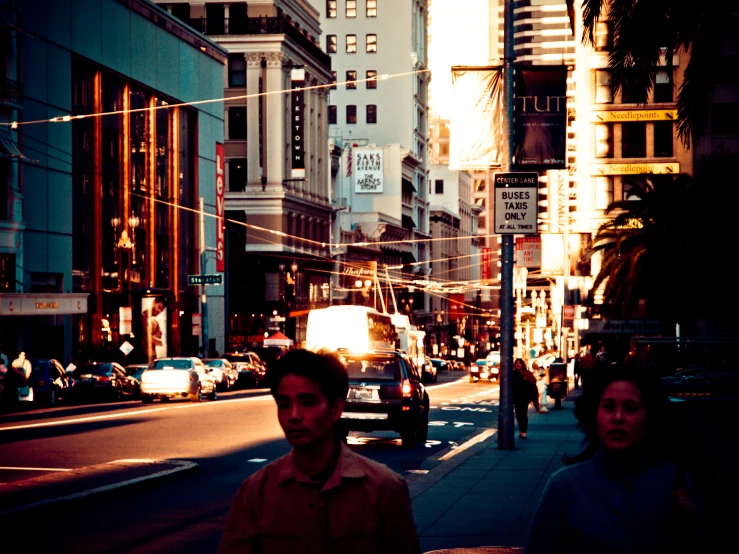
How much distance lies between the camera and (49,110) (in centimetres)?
5641

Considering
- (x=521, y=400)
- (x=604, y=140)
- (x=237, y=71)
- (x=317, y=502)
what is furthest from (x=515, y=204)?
(x=237, y=71)

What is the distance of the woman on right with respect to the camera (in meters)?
4.59

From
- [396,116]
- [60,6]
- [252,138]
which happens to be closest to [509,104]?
[60,6]

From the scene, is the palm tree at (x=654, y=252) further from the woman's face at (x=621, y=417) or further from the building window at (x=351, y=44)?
the building window at (x=351, y=44)

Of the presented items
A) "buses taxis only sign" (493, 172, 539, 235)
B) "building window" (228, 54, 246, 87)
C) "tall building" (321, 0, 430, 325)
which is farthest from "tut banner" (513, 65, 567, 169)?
"tall building" (321, 0, 430, 325)

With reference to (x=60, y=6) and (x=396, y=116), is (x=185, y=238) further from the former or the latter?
(x=396, y=116)

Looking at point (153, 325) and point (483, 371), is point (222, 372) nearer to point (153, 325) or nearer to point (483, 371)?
point (153, 325)

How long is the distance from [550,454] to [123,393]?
1084 inches

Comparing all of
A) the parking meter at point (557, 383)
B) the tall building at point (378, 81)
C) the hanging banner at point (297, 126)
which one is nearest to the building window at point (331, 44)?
the tall building at point (378, 81)

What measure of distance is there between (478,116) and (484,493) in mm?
8700

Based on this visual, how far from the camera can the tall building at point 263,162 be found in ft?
298

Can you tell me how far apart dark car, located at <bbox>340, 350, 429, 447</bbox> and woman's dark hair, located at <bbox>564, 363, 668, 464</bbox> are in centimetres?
Result: 1928

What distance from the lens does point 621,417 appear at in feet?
15.8

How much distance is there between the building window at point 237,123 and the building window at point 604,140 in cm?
2709
